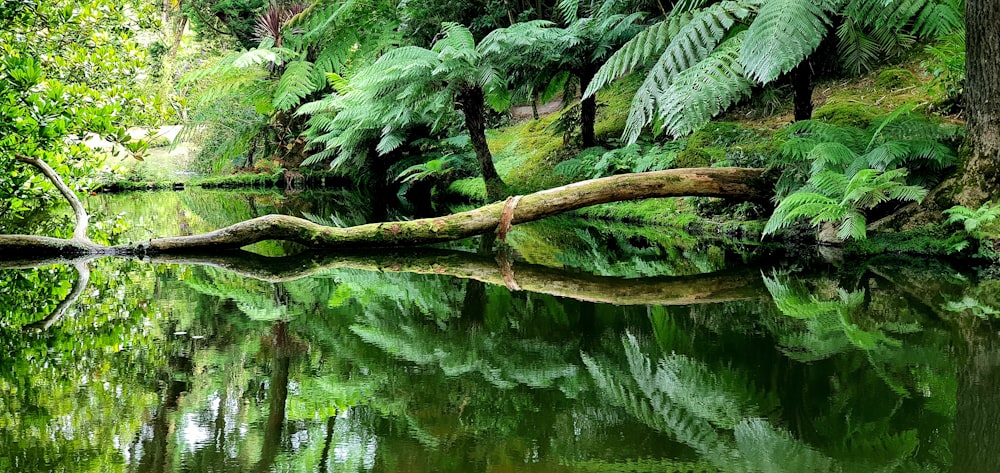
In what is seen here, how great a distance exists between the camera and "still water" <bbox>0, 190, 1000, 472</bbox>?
1.66 m

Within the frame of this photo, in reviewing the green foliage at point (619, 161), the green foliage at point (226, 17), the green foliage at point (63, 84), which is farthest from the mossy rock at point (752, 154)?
the green foliage at point (226, 17)

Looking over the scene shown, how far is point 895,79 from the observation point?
669 centimetres

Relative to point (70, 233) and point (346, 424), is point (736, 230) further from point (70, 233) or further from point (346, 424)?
point (70, 233)

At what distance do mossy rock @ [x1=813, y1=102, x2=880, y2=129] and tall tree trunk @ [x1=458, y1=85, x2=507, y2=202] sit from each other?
10.6 ft

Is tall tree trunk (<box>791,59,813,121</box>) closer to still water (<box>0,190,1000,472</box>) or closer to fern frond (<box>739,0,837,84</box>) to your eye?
fern frond (<box>739,0,837,84</box>)

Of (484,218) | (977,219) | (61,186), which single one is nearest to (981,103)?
(977,219)

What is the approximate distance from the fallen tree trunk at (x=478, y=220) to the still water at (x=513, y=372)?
1.21 meters

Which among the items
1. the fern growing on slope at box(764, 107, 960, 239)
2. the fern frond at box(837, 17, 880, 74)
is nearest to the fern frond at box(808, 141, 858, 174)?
the fern growing on slope at box(764, 107, 960, 239)

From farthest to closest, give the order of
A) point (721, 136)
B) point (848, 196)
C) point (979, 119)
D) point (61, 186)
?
point (721, 136)
point (61, 186)
point (848, 196)
point (979, 119)

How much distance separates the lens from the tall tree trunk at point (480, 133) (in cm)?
756

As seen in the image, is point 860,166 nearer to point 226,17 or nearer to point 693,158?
point 693,158

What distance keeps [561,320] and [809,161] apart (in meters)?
2.75

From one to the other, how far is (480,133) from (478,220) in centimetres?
249

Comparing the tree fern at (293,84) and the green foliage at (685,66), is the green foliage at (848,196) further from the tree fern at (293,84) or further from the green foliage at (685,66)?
the tree fern at (293,84)
